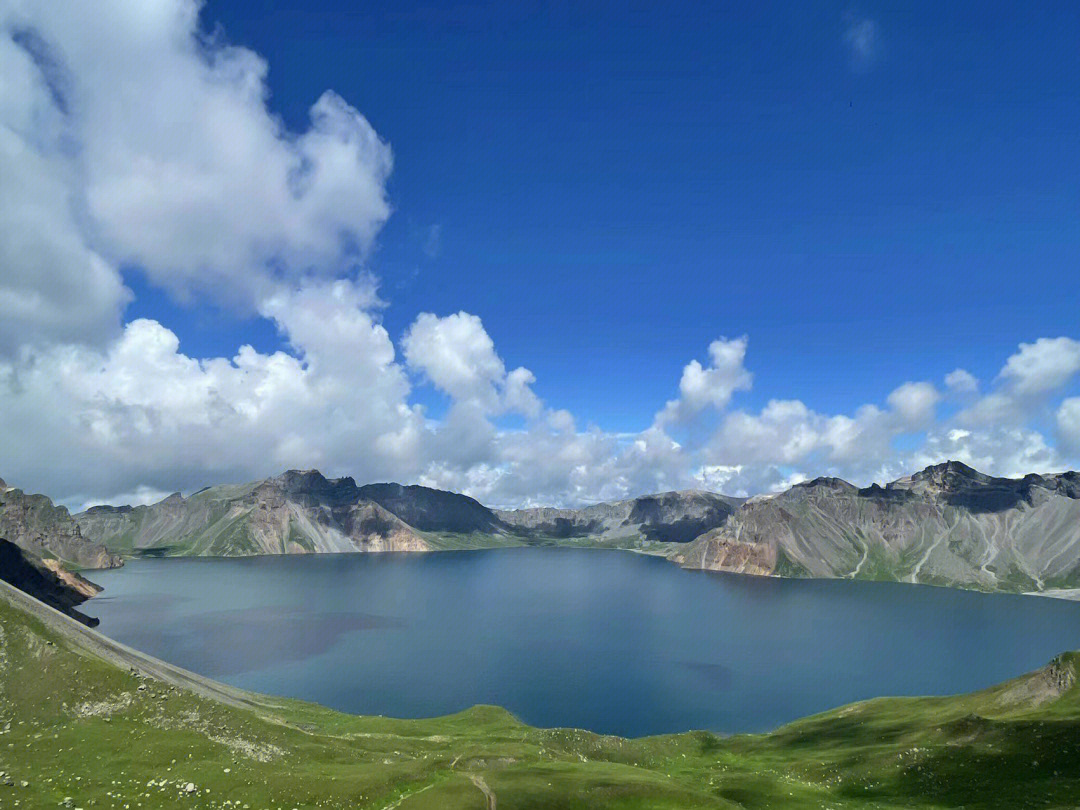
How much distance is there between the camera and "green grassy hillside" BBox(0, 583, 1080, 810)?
5403 centimetres

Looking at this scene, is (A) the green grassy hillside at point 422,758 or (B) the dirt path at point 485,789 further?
(A) the green grassy hillside at point 422,758

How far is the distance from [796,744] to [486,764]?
62.0 meters

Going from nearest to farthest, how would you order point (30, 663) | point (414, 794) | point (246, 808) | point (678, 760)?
1. point (246, 808)
2. point (414, 794)
3. point (30, 663)
4. point (678, 760)

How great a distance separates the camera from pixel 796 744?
344ft

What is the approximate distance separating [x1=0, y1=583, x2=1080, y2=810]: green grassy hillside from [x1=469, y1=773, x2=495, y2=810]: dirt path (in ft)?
0.76

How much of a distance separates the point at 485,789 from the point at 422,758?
23.2 m

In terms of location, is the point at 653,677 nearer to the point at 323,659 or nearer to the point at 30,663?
the point at 323,659

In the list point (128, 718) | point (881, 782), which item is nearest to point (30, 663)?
point (128, 718)

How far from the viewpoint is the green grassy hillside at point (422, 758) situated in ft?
177

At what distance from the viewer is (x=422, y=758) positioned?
7594cm

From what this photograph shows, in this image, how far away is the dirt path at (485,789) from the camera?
53.0 meters

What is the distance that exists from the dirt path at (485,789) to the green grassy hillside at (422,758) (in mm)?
232

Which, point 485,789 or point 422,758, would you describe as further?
point 422,758

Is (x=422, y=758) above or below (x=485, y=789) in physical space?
below
